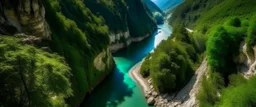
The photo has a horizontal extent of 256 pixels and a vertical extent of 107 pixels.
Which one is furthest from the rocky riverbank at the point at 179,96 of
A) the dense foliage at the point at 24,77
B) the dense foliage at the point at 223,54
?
the dense foliage at the point at 24,77

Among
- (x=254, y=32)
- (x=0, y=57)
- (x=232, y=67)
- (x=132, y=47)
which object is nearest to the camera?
(x=0, y=57)

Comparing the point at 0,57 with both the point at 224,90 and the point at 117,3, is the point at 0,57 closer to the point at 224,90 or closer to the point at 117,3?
the point at 224,90

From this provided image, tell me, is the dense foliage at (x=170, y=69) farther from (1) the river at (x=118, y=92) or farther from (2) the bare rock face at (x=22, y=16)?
(2) the bare rock face at (x=22, y=16)

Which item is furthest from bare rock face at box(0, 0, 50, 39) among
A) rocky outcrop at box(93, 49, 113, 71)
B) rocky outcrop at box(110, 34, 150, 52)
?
rocky outcrop at box(110, 34, 150, 52)

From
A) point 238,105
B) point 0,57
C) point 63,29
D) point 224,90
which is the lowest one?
point 238,105

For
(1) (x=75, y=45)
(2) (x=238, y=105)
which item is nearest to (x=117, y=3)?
(1) (x=75, y=45)

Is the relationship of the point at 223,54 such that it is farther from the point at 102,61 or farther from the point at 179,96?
the point at 102,61
